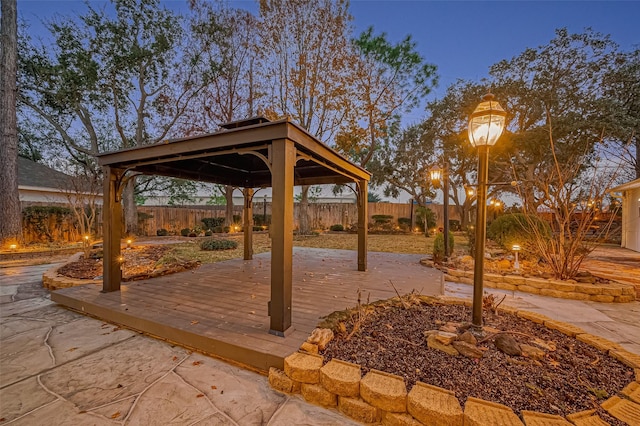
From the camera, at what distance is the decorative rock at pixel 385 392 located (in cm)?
159

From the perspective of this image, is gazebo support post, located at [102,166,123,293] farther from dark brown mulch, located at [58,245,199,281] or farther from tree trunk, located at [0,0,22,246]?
tree trunk, located at [0,0,22,246]

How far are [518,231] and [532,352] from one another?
16.6 ft

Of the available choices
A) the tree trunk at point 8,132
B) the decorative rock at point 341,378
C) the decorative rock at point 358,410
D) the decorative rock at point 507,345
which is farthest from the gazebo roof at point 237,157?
the tree trunk at point 8,132

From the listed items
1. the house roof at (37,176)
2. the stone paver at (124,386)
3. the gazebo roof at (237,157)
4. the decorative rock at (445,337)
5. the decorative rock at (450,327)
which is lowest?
the stone paver at (124,386)

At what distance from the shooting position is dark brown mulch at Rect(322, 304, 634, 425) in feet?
5.30

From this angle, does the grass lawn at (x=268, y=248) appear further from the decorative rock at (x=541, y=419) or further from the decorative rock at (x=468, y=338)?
the decorative rock at (x=541, y=419)

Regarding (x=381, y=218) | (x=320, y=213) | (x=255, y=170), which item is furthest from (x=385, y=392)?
(x=320, y=213)

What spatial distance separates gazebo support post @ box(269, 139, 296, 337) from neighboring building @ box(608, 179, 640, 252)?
37.6 ft

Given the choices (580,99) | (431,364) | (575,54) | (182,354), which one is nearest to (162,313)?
(182,354)

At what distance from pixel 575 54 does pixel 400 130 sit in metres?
8.04

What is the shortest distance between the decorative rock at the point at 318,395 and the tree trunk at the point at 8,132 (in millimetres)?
10362

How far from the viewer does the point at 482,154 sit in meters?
2.40

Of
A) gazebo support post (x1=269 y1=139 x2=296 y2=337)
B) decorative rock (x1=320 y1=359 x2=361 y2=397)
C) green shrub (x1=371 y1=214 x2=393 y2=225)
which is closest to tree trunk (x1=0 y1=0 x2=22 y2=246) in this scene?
gazebo support post (x1=269 y1=139 x2=296 y2=337)

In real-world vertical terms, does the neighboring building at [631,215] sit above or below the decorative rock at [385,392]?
above
